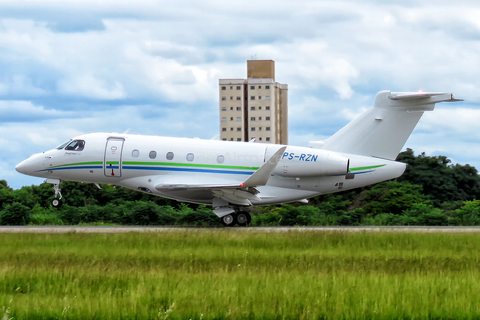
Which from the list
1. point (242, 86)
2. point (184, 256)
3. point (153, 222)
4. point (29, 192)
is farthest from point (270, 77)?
point (184, 256)

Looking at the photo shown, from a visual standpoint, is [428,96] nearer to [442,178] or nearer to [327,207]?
[327,207]

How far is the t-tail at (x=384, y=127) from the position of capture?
23.5 meters

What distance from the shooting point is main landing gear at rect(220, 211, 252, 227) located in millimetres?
23047

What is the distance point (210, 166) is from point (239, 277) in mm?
12532

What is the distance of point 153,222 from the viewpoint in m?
25.5

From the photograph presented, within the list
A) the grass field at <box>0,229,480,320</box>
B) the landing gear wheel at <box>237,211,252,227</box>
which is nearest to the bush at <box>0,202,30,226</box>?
the grass field at <box>0,229,480,320</box>

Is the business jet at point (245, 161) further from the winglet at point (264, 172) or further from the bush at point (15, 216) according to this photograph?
the bush at point (15, 216)

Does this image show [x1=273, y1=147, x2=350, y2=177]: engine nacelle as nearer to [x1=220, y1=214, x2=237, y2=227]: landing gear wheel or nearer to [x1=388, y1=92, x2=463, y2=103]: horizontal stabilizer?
[x1=220, y1=214, x2=237, y2=227]: landing gear wheel

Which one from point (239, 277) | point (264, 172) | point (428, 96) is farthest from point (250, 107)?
point (239, 277)

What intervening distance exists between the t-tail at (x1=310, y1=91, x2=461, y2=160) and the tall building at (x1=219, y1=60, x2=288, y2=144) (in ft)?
341

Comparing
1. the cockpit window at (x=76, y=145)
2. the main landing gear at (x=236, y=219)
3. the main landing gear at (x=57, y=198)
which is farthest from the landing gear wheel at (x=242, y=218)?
the main landing gear at (x=57, y=198)

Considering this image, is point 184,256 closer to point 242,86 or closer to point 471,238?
point 471,238

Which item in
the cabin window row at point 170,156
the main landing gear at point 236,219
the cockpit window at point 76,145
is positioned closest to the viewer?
the main landing gear at point 236,219

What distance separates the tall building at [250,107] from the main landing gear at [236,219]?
105 meters
